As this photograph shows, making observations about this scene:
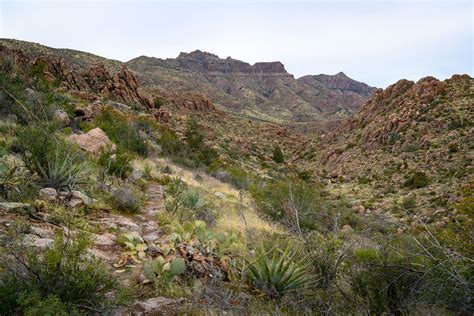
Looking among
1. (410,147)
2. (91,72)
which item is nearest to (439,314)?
(410,147)

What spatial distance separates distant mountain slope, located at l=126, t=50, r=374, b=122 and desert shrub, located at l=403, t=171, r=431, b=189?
2138 inches

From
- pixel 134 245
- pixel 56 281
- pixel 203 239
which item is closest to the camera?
pixel 56 281

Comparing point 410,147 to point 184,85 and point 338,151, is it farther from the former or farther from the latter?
point 184,85

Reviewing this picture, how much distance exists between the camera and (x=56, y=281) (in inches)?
116

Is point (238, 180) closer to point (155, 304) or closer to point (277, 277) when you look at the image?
point (277, 277)

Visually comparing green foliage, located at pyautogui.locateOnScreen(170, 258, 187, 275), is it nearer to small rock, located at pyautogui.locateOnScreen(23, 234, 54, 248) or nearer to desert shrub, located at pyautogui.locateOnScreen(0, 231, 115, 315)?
desert shrub, located at pyautogui.locateOnScreen(0, 231, 115, 315)

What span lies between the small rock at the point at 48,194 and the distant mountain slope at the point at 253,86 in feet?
214

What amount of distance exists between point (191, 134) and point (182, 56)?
137481 mm

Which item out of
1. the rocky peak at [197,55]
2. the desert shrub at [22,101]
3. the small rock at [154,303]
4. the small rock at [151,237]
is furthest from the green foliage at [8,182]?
the rocky peak at [197,55]

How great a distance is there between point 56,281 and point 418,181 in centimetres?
2256

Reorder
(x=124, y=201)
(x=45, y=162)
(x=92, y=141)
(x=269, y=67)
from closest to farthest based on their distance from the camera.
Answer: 1. (x=45, y=162)
2. (x=124, y=201)
3. (x=92, y=141)
4. (x=269, y=67)

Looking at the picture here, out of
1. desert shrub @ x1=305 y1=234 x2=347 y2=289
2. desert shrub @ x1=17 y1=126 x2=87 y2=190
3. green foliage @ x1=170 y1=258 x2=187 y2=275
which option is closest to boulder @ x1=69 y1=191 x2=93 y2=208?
desert shrub @ x1=17 y1=126 x2=87 y2=190

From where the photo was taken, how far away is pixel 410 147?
28.6 meters

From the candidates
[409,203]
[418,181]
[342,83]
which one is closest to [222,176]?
[409,203]
